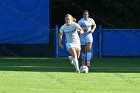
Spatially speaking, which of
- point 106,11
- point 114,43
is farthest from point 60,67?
point 106,11

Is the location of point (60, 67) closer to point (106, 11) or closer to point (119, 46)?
point (119, 46)

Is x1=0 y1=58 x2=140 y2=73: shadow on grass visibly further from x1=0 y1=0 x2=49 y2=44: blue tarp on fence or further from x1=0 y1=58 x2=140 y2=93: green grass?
x1=0 y1=0 x2=49 y2=44: blue tarp on fence

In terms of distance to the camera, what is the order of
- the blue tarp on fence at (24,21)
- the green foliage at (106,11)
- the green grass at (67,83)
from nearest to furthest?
1. the green grass at (67,83)
2. the blue tarp on fence at (24,21)
3. the green foliage at (106,11)

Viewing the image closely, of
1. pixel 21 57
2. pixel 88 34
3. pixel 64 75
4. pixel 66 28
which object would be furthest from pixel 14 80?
pixel 21 57

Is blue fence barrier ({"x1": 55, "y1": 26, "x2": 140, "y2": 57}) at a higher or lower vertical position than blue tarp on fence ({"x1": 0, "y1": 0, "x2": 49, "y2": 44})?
lower

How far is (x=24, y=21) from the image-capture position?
1281 inches

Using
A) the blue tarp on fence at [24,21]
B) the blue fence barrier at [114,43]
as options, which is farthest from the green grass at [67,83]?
the blue fence barrier at [114,43]

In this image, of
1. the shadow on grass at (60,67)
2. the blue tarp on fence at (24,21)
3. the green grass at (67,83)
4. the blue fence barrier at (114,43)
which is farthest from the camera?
the blue fence barrier at (114,43)

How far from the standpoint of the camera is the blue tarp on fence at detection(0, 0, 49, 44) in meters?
32.4

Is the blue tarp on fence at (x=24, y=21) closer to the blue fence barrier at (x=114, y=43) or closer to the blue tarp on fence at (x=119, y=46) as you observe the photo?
the blue fence barrier at (x=114, y=43)

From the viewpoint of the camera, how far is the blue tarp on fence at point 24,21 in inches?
1276

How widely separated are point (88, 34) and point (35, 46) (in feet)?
32.7

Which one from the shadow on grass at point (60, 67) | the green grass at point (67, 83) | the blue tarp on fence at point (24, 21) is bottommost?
the shadow on grass at point (60, 67)

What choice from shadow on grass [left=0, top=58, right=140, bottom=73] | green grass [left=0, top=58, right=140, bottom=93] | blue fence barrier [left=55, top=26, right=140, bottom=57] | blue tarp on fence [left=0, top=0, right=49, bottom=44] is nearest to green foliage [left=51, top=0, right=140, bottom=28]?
blue fence barrier [left=55, top=26, right=140, bottom=57]
